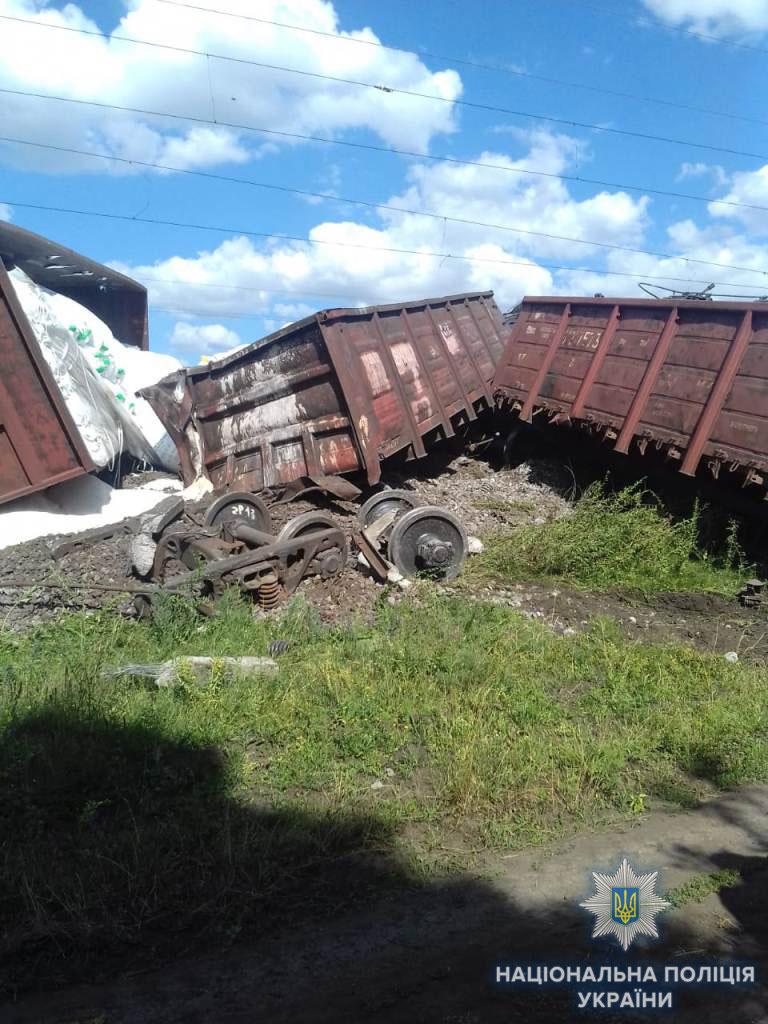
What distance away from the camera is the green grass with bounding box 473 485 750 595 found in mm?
7160

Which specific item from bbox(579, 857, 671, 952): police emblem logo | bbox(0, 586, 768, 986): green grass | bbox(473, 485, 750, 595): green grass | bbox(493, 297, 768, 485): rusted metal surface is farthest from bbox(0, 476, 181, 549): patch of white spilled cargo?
bbox(579, 857, 671, 952): police emblem logo

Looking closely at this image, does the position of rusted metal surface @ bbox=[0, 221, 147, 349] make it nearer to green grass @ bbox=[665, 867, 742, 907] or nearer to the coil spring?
the coil spring

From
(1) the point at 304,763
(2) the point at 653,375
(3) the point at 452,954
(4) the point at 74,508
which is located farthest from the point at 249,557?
(2) the point at 653,375

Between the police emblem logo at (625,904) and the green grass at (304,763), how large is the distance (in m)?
0.43

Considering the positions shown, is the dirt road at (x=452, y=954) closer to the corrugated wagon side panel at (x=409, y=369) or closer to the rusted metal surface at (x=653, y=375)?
the rusted metal surface at (x=653, y=375)

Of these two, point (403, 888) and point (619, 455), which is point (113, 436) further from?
point (403, 888)

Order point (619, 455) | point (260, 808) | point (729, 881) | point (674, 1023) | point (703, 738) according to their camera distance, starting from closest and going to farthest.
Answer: point (674, 1023)
point (729, 881)
point (260, 808)
point (703, 738)
point (619, 455)

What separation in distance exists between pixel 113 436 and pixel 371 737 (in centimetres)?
693

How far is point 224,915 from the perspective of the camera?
111 inches

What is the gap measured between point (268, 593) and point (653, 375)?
16.2 feet

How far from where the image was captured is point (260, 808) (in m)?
3.47

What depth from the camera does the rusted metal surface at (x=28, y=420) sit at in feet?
25.9

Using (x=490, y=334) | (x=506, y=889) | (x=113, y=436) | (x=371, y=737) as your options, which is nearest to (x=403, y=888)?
(x=506, y=889)

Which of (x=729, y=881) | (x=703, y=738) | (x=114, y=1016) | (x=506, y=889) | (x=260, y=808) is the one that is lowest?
(x=114, y=1016)
